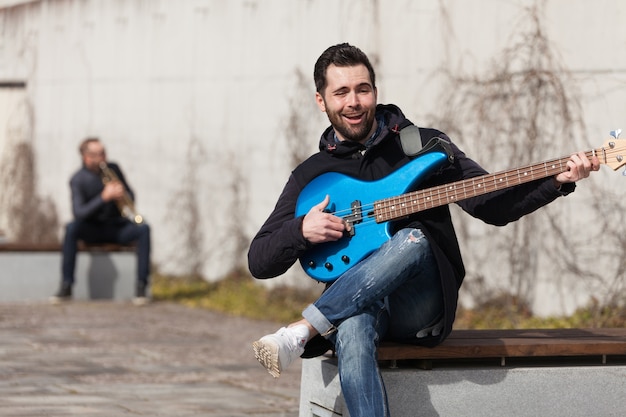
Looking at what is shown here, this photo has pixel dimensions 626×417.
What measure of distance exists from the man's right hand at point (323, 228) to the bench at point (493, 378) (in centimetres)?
44

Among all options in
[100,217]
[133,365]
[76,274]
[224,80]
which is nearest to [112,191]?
[100,217]

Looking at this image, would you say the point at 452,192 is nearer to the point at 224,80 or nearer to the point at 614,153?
the point at 614,153

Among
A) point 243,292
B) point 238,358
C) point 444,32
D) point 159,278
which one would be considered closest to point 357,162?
point 238,358

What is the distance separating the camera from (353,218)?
464cm

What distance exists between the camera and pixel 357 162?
4723mm

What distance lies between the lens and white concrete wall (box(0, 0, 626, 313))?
27.1ft

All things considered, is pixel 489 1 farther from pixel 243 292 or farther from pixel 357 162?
pixel 357 162

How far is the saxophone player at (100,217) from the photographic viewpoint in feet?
35.1

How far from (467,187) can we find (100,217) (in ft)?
22.5

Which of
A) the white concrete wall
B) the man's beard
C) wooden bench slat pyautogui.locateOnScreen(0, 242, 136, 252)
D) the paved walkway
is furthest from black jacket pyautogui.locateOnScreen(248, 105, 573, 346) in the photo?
wooden bench slat pyautogui.locateOnScreen(0, 242, 136, 252)

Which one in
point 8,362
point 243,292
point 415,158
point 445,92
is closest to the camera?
point 415,158

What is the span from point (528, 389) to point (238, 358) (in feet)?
11.1

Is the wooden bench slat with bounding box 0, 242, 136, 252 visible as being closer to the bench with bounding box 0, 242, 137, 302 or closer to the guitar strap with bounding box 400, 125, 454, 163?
the bench with bounding box 0, 242, 137, 302

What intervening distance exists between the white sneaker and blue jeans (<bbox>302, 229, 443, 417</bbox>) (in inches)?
3.0
